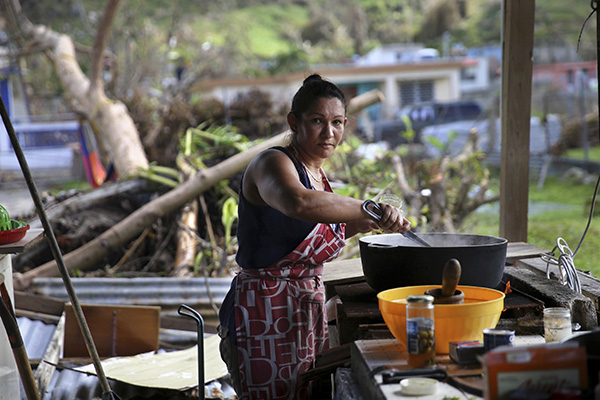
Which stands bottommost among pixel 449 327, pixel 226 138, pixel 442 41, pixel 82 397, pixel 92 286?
pixel 82 397

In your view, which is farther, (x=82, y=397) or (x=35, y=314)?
(x=35, y=314)

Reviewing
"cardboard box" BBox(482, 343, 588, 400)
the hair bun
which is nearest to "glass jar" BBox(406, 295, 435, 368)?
"cardboard box" BBox(482, 343, 588, 400)

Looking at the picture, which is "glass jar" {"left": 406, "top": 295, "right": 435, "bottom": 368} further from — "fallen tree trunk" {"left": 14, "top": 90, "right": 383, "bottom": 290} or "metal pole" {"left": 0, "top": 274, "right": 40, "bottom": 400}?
"fallen tree trunk" {"left": 14, "top": 90, "right": 383, "bottom": 290}

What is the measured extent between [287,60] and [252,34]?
527 inches

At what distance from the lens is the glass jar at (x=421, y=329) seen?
1.58m

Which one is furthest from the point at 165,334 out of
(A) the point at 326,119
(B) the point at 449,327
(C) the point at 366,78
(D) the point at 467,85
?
(D) the point at 467,85

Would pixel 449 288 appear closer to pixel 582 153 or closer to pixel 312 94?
pixel 312 94

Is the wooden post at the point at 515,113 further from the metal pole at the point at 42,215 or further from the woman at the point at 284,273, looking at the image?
the metal pole at the point at 42,215

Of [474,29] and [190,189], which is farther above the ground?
[474,29]

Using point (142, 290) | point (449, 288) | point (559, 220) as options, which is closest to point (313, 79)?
point (449, 288)

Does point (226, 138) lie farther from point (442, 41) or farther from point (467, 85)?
point (442, 41)

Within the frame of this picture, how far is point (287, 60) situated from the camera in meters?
20.6

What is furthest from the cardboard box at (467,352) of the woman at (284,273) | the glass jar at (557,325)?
the woman at (284,273)

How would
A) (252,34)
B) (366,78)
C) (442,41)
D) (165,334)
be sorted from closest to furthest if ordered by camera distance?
(165,334), (366,78), (442,41), (252,34)
